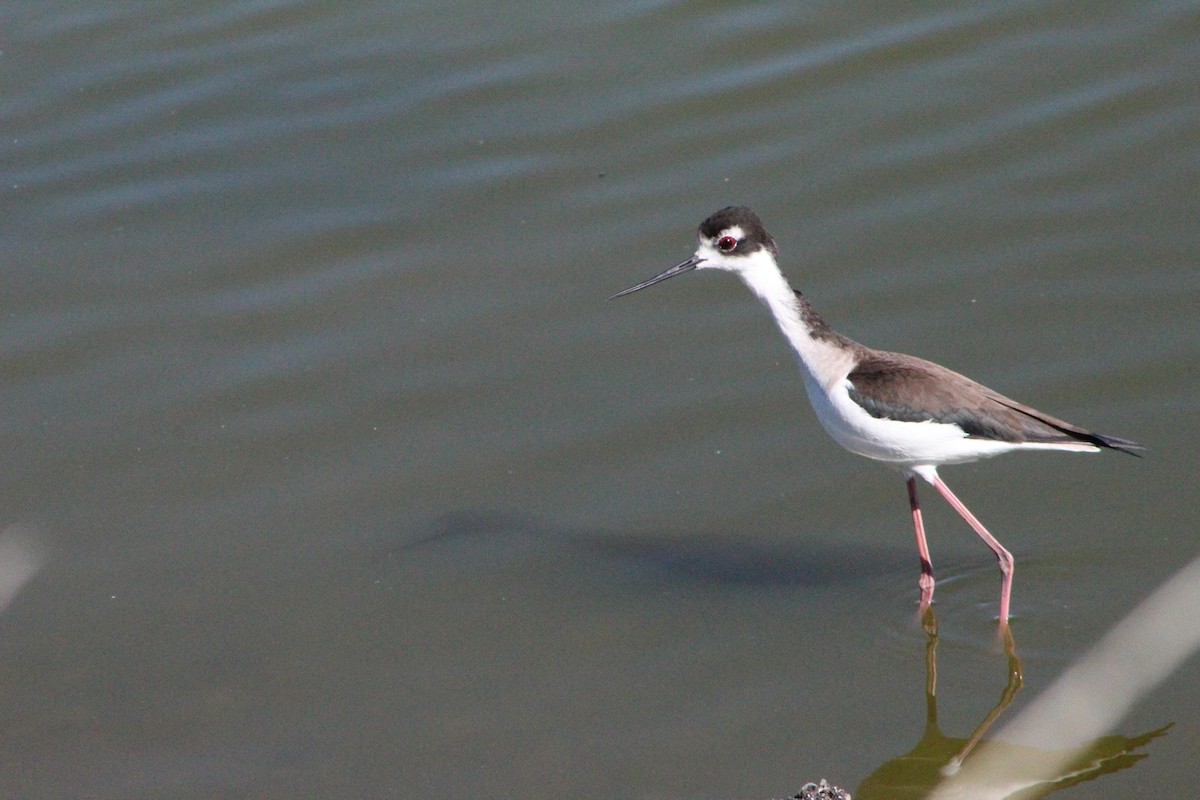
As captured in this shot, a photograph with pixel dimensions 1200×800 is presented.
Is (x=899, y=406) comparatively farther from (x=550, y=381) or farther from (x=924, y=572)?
(x=550, y=381)

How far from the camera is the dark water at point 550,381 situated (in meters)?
5.66

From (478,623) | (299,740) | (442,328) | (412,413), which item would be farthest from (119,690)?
(442,328)

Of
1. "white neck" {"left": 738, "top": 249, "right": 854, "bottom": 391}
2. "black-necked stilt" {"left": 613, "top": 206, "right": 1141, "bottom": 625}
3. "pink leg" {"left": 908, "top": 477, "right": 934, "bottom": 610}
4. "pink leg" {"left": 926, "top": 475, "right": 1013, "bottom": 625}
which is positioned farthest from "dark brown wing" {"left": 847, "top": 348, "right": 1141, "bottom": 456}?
"pink leg" {"left": 908, "top": 477, "right": 934, "bottom": 610}

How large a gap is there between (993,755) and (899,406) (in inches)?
51.9

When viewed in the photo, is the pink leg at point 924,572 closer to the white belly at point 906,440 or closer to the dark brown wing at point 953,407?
the white belly at point 906,440

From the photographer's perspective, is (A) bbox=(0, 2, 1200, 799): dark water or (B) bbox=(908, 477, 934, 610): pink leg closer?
(A) bbox=(0, 2, 1200, 799): dark water

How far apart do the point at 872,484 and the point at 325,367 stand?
2.74 meters

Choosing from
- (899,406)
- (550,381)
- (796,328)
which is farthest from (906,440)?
(550,381)

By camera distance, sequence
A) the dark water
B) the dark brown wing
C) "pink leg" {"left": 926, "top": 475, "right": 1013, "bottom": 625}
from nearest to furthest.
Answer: the dark water
the dark brown wing
"pink leg" {"left": 926, "top": 475, "right": 1013, "bottom": 625}

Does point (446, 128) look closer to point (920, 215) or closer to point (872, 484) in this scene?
point (920, 215)

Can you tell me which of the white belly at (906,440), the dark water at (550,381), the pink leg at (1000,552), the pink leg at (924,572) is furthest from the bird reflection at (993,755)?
the white belly at (906,440)

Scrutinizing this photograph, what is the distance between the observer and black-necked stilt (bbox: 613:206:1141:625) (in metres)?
5.83

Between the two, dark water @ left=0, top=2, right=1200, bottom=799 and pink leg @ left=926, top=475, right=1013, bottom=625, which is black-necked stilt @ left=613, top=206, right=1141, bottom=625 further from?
dark water @ left=0, top=2, right=1200, bottom=799

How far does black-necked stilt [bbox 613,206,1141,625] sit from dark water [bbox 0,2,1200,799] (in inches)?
20.2
